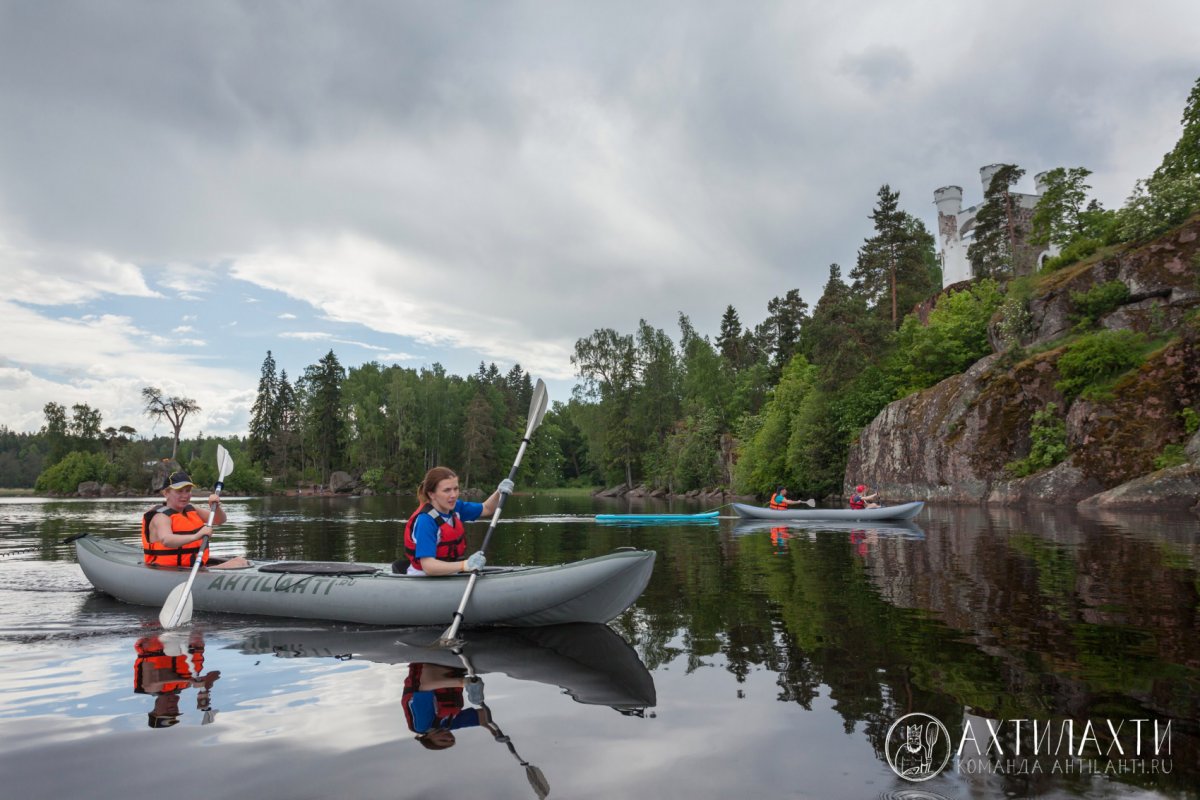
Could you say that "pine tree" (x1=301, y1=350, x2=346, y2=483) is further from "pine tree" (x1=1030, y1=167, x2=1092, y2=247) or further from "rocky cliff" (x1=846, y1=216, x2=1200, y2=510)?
"pine tree" (x1=1030, y1=167, x2=1092, y2=247)

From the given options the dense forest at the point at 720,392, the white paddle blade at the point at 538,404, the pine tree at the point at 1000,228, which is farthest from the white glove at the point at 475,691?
the pine tree at the point at 1000,228

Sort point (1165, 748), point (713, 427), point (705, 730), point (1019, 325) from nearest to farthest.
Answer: point (1165, 748)
point (705, 730)
point (1019, 325)
point (713, 427)

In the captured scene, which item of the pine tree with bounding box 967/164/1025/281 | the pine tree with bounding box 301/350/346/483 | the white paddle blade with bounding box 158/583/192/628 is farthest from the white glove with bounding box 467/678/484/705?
the pine tree with bounding box 301/350/346/483

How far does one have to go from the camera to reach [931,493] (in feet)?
107

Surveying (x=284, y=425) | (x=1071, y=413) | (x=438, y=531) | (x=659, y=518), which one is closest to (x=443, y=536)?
(x=438, y=531)

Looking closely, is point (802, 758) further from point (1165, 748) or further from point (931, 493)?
point (931, 493)

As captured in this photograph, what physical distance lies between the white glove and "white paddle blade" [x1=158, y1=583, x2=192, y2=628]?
4506mm

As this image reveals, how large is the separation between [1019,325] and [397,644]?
33.5m

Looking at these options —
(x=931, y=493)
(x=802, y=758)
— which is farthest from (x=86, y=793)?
(x=931, y=493)

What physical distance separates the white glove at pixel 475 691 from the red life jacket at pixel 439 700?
0.24 ft

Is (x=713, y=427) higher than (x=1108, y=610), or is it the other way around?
(x=713, y=427)

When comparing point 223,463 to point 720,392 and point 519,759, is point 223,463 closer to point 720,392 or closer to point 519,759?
point 519,759

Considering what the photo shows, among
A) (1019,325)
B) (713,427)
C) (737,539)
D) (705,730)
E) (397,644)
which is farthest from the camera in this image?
(713,427)

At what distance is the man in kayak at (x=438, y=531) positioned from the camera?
757 cm
